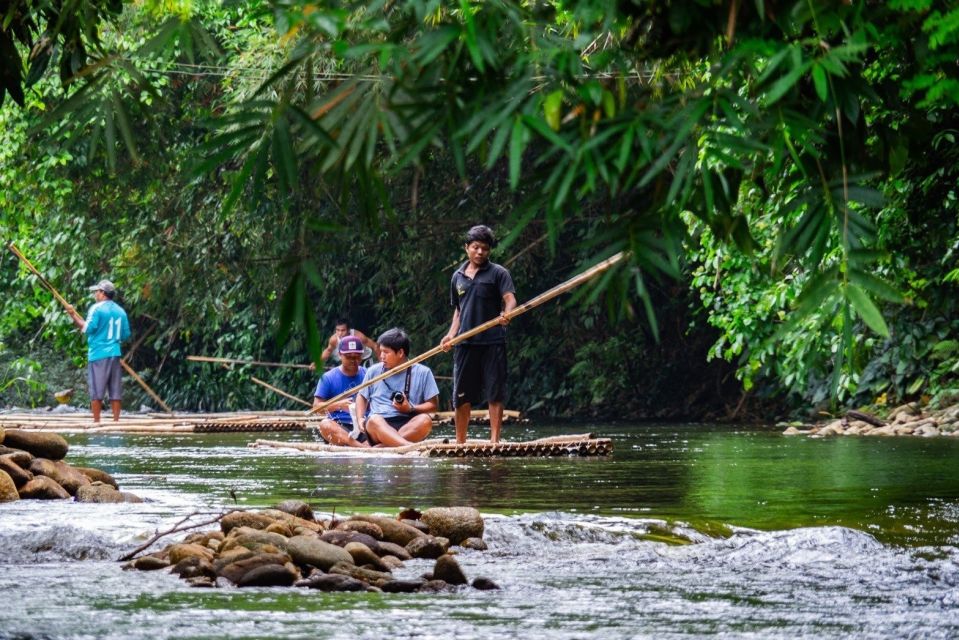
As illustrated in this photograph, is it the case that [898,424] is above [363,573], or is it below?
above

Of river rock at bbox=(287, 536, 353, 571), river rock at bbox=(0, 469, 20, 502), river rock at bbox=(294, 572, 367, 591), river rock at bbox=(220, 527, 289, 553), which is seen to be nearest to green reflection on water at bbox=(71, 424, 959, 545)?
river rock at bbox=(0, 469, 20, 502)

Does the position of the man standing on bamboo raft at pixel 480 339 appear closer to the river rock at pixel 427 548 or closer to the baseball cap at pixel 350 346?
the baseball cap at pixel 350 346

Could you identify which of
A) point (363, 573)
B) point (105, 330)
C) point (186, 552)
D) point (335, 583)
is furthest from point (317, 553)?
point (105, 330)

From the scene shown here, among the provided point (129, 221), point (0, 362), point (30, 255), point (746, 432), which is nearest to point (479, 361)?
point (746, 432)

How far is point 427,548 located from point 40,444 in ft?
13.1

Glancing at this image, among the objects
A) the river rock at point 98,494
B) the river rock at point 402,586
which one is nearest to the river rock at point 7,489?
the river rock at point 98,494

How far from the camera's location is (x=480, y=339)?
14266 mm

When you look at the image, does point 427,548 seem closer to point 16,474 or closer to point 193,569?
point 193,569

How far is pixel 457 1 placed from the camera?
452 centimetres

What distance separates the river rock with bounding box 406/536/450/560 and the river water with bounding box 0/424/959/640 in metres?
0.15

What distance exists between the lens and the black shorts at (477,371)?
560 inches

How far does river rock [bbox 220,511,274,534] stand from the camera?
721cm

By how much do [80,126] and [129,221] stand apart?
854 inches

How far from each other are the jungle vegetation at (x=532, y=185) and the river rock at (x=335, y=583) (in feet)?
3.01
